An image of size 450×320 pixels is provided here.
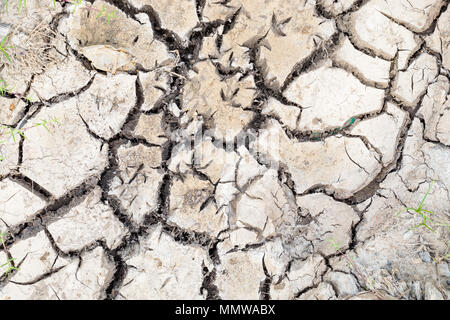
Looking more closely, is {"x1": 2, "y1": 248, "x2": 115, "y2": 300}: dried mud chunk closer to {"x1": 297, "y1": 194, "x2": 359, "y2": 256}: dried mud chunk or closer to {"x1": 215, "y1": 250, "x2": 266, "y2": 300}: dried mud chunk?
{"x1": 215, "y1": 250, "x2": 266, "y2": 300}: dried mud chunk

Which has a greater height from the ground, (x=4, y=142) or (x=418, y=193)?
(x=4, y=142)

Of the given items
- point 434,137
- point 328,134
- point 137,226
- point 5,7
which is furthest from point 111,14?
point 434,137

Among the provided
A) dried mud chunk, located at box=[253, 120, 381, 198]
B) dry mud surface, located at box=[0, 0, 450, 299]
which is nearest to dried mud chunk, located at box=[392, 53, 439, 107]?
dry mud surface, located at box=[0, 0, 450, 299]

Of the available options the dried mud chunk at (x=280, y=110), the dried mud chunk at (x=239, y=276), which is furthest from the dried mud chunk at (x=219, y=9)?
the dried mud chunk at (x=239, y=276)

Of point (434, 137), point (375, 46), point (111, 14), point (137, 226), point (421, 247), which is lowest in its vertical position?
point (421, 247)

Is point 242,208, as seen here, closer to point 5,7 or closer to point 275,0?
point 275,0
